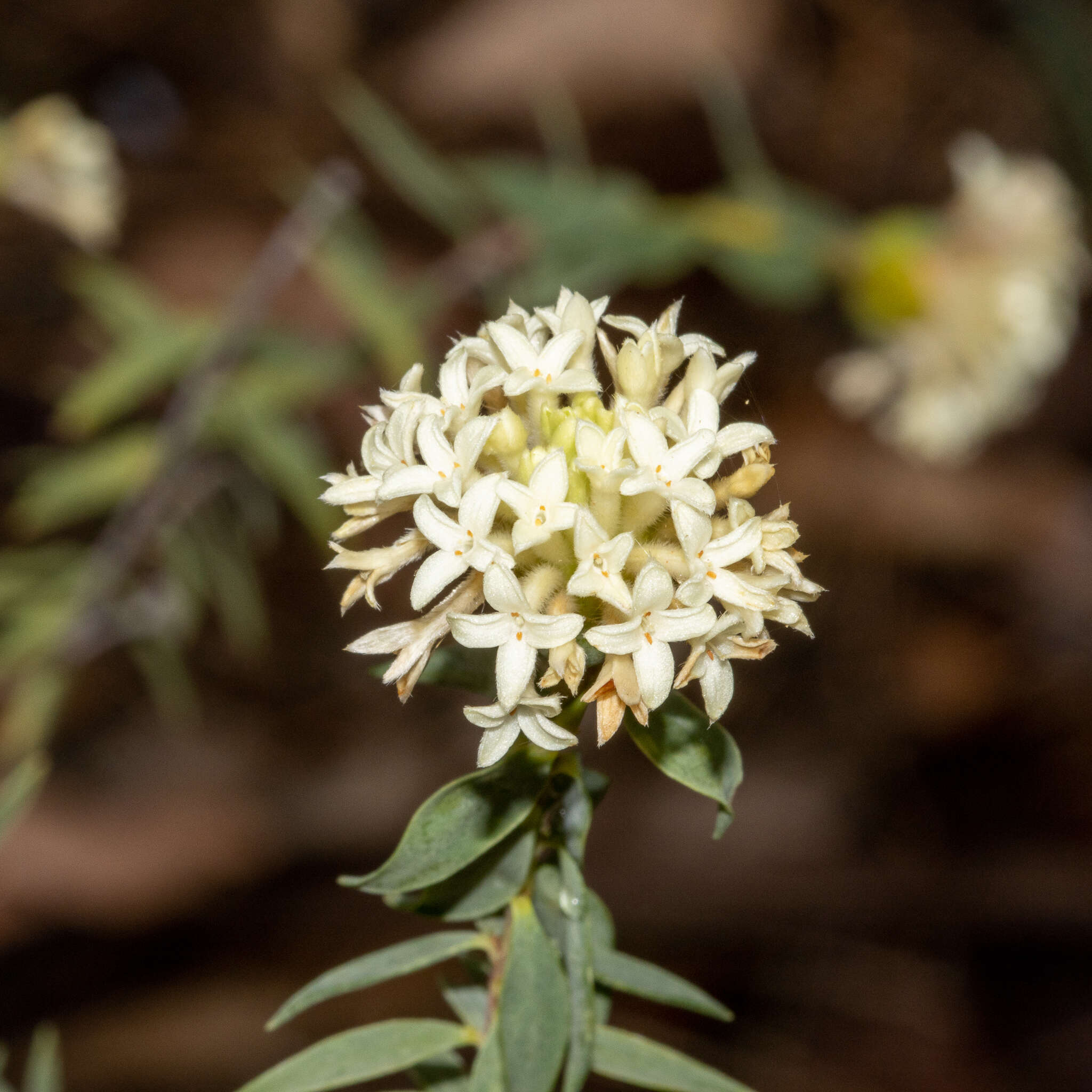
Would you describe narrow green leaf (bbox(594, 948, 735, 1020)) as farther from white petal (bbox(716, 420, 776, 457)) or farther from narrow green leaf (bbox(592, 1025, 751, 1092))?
white petal (bbox(716, 420, 776, 457))

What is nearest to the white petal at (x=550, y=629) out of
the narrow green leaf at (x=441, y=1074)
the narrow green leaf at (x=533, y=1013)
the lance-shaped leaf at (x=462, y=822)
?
the lance-shaped leaf at (x=462, y=822)

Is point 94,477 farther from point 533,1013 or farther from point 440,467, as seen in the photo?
point 533,1013

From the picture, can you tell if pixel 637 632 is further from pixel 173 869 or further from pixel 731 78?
pixel 731 78

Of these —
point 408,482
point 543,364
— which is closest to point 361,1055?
point 408,482

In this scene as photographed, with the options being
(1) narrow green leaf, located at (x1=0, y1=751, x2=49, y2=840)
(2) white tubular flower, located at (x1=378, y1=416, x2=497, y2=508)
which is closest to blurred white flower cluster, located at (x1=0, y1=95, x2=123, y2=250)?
(1) narrow green leaf, located at (x1=0, y1=751, x2=49, y2=840)

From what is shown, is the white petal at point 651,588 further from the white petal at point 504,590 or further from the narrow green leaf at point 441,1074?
the narrow green leaf at point 441,1074

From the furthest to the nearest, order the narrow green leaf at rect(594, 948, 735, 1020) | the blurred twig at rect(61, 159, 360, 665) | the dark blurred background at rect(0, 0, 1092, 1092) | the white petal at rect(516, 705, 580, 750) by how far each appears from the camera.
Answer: the dark blurred background at rect(0, 0, 1092, 1092) → the blurred twig at rect(61, 159, 360, 665) → the narrow green leaf at rect(594, 948, 735, 1020) → the white petal at rect(516, 705, 580, 750)

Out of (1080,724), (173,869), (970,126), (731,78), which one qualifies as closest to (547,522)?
(173,869)
